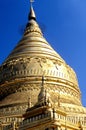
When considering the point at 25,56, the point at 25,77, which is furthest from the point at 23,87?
the point at 25,56

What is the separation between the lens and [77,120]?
3659 cm

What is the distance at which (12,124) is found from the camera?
123ft

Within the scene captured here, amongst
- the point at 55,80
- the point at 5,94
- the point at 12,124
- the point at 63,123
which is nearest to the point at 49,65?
the point at 55,80

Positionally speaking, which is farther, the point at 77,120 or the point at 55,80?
the point at 55,80

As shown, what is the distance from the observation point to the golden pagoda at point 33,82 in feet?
135

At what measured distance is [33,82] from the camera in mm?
46812

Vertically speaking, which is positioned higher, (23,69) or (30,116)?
(23,69)

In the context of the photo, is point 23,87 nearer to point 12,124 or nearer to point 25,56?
point 25,56

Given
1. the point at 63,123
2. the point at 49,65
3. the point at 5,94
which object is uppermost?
the point at 49,65

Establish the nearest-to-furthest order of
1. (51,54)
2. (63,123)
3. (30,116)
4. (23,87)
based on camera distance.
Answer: (63,123)
(30,116)
(23,87)
(51,54)

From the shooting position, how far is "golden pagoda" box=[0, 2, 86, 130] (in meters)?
41.3

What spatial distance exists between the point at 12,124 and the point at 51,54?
1504 centimetres

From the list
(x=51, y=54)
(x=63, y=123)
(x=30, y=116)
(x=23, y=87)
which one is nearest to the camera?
(x=63, y=123)

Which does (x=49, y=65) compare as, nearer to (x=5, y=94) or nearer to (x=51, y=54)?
(x=51, y=54)
